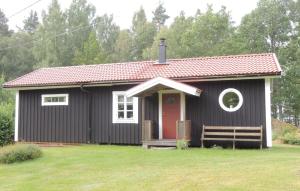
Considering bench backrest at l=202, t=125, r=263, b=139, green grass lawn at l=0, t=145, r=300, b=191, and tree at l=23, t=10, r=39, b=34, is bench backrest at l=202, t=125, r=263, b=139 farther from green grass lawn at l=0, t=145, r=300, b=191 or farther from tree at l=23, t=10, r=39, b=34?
tree at l=23, t=10, r=39, b=34

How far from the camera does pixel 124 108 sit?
18.2m

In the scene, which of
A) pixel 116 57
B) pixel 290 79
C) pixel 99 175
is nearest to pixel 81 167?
pixel 99 175

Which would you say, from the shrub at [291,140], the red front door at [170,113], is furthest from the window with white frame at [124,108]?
the shrub at [291,140]

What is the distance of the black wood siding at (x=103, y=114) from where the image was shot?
1609cm

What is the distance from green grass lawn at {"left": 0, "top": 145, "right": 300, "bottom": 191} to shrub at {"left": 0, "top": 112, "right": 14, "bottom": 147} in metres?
3.91

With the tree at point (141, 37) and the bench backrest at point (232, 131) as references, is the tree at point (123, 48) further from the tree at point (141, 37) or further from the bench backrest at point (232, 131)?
the bench backrest at point (232, 131)

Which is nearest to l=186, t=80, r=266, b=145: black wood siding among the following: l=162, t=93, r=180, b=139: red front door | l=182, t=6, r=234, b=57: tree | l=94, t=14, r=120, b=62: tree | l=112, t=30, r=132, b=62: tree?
l=162, t=93, r=180, b=139: red front door

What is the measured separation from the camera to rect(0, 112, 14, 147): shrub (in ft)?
56.1

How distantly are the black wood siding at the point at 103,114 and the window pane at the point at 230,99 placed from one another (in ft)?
1.57

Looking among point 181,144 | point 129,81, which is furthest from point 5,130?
point 181,144

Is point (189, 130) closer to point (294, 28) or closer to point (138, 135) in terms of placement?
point (138, 135)

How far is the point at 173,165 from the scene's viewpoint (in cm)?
1130

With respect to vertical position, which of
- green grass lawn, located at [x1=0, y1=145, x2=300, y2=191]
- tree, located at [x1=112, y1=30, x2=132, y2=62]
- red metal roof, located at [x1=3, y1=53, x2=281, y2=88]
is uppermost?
tree, located at [x1=112, y1=30, x2=132, y2=62]

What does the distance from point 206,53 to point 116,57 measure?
57.1 feet
